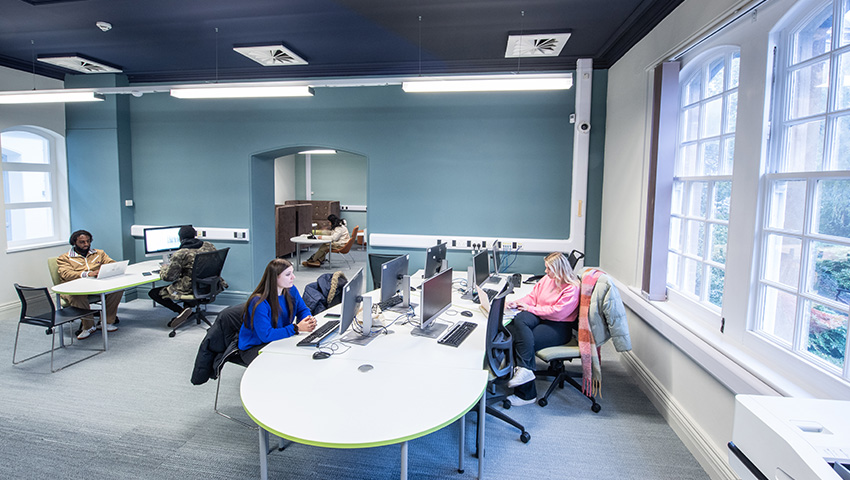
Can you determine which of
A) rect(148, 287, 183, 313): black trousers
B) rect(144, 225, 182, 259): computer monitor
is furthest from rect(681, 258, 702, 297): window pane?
rect(144, 225, 182, 259): computer monitor

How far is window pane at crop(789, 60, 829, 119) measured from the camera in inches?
81.0

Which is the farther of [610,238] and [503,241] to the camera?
[503,241]

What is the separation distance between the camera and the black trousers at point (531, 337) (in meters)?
3.46

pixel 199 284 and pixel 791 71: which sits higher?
pixel 791 71

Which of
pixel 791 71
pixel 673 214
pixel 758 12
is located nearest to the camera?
pixel 791 71

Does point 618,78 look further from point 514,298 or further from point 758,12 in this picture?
point 514,298

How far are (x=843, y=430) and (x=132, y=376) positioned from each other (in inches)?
186

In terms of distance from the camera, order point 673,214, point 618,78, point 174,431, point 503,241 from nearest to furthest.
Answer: point 174,431 → point 673,214 → point 618,78 → point 503,241

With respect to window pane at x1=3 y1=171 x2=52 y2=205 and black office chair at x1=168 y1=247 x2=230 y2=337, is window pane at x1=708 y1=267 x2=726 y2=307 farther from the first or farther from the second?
window pane at x1=3 y1=171 x2=52 y2=205

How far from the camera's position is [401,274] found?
3.72 meters

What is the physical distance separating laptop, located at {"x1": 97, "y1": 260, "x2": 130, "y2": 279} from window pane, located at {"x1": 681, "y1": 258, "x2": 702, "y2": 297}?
18.5ft

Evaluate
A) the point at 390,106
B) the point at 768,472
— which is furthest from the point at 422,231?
the point at 768,472

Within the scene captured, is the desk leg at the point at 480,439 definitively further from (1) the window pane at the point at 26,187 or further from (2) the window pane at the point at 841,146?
(1) the window pane at the point at 26,187

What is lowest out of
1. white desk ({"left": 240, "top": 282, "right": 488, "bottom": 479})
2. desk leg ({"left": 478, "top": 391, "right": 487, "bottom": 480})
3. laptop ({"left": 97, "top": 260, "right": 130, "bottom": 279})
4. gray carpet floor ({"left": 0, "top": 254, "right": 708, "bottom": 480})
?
gray carpet floor ({"left": 0, "top": 254, "right": 708, "bottom": 480})
